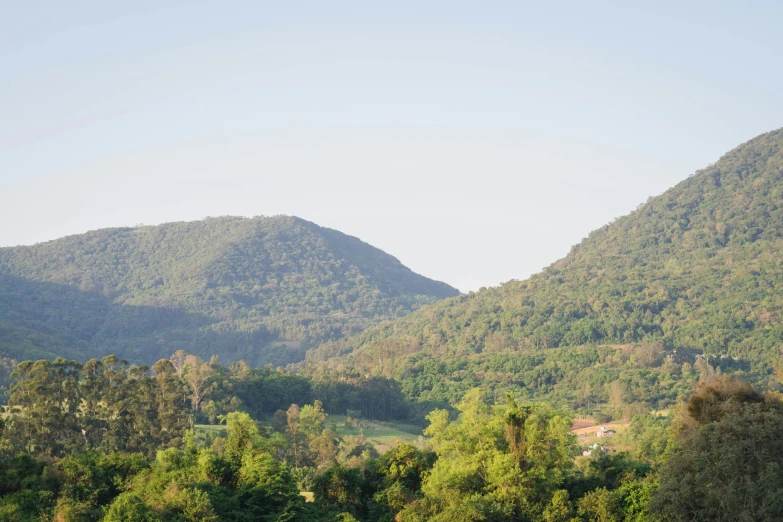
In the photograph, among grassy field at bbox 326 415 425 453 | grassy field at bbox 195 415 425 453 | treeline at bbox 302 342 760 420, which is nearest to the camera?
grassy field at bbox 195 415 425 453

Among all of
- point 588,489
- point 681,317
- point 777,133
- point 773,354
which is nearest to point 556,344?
point 681,317

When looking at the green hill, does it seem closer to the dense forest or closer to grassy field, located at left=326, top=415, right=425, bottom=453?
grassy field, located at left=326, top=415, right=425, bottom=453

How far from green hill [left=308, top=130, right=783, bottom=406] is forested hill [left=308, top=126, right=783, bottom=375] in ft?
0.84

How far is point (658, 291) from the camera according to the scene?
13000 cm

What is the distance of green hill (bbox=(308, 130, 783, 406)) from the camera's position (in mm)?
110312

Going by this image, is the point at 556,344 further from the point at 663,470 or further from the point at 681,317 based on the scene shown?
the point at 663,470

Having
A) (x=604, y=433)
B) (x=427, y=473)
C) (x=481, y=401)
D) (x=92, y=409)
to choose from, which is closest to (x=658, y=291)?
(x=604, y=433)

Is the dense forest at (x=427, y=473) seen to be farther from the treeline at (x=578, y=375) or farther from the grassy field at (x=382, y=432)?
the treeline at (x=578, y=375)

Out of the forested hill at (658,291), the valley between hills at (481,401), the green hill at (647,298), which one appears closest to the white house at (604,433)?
the valley between hills at (481,401)

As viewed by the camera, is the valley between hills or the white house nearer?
the valley between hills

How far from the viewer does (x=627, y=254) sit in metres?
165

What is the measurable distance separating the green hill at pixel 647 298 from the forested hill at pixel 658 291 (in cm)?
26

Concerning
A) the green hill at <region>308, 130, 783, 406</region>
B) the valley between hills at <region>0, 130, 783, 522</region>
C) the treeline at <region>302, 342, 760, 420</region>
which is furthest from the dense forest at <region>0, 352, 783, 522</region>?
the green hill at <region>308, 130, 783, 406</region>

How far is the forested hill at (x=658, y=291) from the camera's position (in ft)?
378
